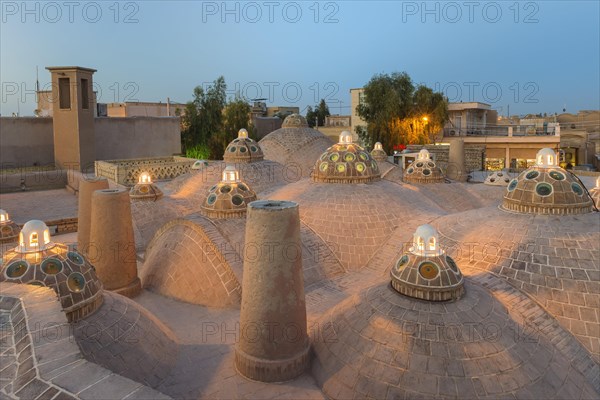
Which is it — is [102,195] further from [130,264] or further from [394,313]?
[394,313]

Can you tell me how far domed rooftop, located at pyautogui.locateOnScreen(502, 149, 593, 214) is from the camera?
8109 millimetres

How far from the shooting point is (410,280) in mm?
6434

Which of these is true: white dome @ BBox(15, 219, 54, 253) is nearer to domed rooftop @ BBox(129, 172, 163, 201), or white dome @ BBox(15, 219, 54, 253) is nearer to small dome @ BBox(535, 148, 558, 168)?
domed rooftop @ BBox(129, 172, 163, 201)

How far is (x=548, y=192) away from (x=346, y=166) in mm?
4744

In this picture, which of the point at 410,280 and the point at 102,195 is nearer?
the point at 410,280

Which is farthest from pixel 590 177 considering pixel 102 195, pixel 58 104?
pixel 58 104

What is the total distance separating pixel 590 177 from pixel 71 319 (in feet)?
77.1

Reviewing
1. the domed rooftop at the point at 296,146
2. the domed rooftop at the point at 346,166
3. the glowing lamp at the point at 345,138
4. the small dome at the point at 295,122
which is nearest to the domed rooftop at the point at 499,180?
the domed rooftop at the point at 296,146

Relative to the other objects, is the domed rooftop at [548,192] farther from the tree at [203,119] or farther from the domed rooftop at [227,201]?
the tree at [203,119]

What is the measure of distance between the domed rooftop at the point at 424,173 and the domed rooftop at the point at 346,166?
4122 millimetres

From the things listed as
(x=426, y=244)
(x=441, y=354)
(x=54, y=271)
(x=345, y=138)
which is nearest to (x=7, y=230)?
(x=54, y=271)

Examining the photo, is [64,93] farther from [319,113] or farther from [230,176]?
[319,113]

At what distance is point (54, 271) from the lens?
21.1 ft

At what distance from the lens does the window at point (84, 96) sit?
2180cm
